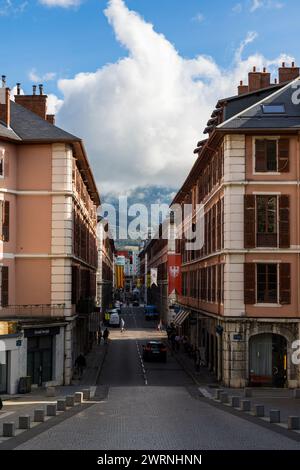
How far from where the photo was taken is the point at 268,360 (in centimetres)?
3997

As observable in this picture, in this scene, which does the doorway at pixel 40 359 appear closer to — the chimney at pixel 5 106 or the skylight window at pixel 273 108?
the chimney at pixel 5 106

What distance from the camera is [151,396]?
36.9m

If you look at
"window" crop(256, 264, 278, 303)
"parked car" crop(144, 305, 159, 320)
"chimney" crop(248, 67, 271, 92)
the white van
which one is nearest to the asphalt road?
"window" crop(256, 264, 278, 303)

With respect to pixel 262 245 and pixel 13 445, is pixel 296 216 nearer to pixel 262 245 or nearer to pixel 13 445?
pixel 262 245

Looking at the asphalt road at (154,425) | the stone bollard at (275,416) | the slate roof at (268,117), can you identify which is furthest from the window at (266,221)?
the stone bollard at (275,416)

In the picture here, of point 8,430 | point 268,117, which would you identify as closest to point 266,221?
point 268,117

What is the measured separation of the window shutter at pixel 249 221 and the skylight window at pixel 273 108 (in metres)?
5.12

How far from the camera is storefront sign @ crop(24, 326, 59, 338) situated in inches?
1513

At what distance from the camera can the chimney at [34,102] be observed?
1874 inches

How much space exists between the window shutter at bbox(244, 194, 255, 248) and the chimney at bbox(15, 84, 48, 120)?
15.8m

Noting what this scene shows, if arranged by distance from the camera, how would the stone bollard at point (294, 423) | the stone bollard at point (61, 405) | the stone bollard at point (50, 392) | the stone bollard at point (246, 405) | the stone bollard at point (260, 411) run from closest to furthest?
the stone bollard at point (294, 423) → the stone bollard at point (260, 411) → the stone bollard at point (61, 405) → the stone bollard at point (246, 405) → the stone bollard at point (50, 392)

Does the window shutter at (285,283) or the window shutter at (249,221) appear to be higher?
the window shutter at (249,221)
